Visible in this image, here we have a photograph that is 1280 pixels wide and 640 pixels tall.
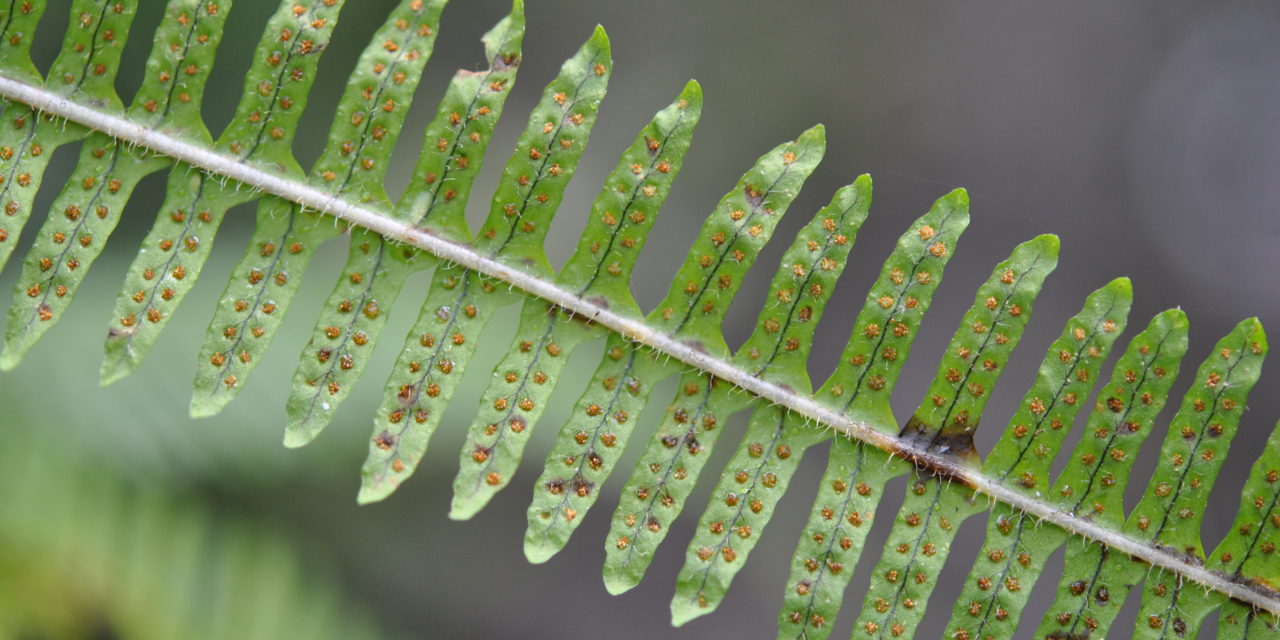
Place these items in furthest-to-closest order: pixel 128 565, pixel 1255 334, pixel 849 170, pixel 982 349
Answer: pixel 849 170 → pixel 128 565 → pixel 982 349 → pixel 1255 334

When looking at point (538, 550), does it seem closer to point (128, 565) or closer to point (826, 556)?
point (826, 556)

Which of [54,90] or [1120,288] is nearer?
[1120,288]

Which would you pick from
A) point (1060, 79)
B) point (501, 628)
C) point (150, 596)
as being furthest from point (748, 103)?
point (150, 596)

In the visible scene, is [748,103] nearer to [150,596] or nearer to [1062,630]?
[1062,630]

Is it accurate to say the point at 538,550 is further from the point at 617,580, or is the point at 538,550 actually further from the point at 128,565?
the point at 128,565

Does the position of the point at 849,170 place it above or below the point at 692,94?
above

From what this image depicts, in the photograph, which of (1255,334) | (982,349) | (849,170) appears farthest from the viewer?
(849,170)

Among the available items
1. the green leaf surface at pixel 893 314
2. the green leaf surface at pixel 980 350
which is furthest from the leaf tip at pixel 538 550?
the green leaf surface at pixel 980 350

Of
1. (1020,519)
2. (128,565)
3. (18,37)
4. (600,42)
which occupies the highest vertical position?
(600,42)

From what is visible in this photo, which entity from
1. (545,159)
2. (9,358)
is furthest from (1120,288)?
(9,358)
